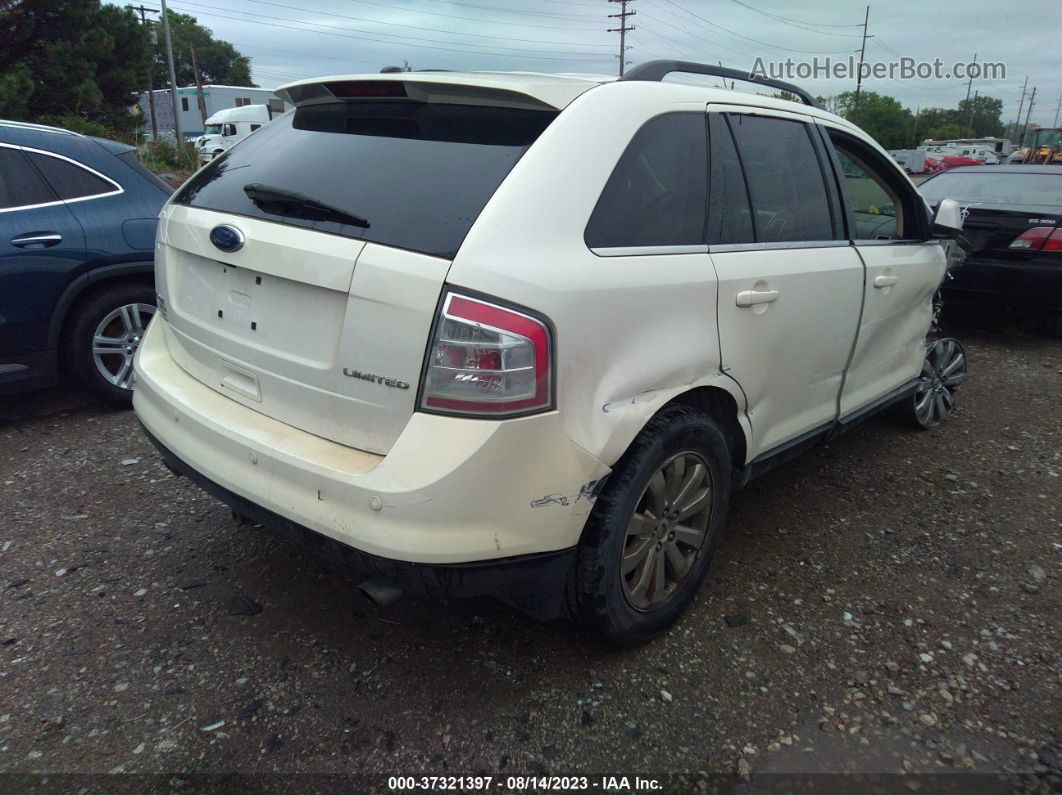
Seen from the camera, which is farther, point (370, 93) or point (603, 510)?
point (370, 93)

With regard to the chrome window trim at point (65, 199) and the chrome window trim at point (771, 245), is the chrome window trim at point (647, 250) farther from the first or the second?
the chrome window trim at point (65, 199)

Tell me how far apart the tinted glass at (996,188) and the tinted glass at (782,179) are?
499cm

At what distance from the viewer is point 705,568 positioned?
286 cm

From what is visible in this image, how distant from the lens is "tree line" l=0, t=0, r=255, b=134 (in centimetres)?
1709

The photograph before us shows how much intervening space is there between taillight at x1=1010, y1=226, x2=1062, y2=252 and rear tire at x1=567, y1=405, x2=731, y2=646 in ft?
17.2

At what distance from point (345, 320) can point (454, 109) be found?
74 centimetres

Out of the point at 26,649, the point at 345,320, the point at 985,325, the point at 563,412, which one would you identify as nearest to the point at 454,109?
the point at 345,320

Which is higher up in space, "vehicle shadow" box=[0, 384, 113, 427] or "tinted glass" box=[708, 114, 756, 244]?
"tinted glass" box=[708, 114, 756, 244]

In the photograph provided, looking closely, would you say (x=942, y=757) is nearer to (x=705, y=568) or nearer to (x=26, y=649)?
(x=705, y=568)

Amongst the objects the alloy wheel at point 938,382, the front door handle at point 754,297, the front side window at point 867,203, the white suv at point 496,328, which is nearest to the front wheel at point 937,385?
the alloy wheel at point 938,382

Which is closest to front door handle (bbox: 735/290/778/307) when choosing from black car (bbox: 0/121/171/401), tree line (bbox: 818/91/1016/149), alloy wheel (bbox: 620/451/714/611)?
alloy wheel (bbox: 620/451/714/611)

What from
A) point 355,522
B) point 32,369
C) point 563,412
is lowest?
point 32,369

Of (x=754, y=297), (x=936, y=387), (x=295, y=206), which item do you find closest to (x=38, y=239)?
(x=295, y=206)

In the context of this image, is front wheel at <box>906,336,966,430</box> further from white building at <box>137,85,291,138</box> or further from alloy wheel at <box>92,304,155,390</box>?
white building at <box>137,85,291,138</box>
